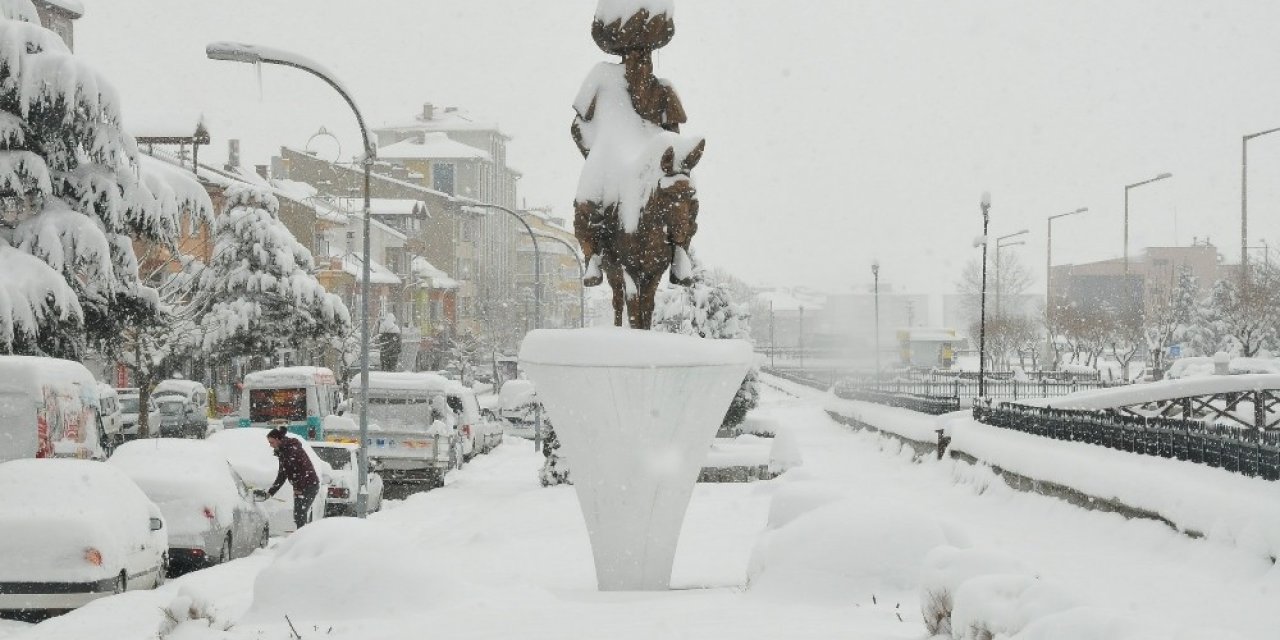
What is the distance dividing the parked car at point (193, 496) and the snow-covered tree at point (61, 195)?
569 cm

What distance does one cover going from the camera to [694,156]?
13109 millimetres

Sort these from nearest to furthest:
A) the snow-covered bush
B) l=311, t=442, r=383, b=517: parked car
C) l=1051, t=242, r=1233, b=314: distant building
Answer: the snow-covered bush < l=311, t=442, r=383, b=517: parked car < l=1051, t=242, r=1233, b=314: distant building

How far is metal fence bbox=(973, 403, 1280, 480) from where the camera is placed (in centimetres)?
1716

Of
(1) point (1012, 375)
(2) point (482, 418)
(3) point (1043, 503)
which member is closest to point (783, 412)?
(1) point (1012, 375)

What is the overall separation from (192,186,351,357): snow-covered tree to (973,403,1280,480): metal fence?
29.4m

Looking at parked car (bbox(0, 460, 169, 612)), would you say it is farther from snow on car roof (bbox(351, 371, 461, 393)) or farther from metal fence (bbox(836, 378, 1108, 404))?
metal fence (bbox(836, 378, 1108, 404))

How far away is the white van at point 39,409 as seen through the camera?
18.7m

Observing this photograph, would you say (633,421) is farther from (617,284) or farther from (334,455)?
(334,455)

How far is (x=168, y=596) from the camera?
12.7 m

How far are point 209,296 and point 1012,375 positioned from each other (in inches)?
1367

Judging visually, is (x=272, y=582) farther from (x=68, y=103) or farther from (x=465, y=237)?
(x=465, y=237)

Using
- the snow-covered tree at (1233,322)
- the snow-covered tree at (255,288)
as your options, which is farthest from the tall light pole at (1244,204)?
the snow-covered tree at (255,288)

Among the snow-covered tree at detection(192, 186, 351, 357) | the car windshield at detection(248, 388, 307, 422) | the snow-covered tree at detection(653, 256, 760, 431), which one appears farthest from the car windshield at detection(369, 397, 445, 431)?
the snow-covered tree at detection(192, 186, 351, 357)

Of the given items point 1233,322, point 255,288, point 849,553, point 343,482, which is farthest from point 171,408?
point 1233,322
